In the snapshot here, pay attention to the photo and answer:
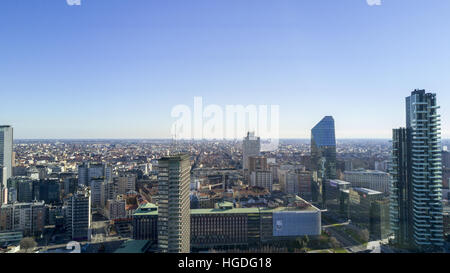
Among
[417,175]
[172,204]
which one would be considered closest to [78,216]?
[172,204]

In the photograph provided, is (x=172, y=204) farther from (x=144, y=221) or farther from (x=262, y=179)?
(x=262, y=179)

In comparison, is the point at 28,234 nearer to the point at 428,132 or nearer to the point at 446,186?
the point at 428,132

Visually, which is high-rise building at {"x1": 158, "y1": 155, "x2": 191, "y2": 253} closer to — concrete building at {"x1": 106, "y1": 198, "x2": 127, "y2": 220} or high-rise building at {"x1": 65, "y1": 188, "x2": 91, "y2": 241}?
high-rise building at {"x1": 65, "y1": 188, "x2": 91, "y2": 241}

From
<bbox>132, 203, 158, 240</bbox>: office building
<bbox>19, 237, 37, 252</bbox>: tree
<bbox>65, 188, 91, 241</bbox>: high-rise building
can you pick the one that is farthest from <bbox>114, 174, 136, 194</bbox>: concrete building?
<bbox>19, 237, 37, 252</bbox>: tree

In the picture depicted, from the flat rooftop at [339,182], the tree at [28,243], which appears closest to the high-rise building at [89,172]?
the tree at [28,243]

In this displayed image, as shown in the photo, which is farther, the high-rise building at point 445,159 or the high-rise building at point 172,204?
the high-rise building at point 445,159

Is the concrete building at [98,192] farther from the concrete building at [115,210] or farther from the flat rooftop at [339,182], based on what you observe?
the flat rooftop at [339,182]
